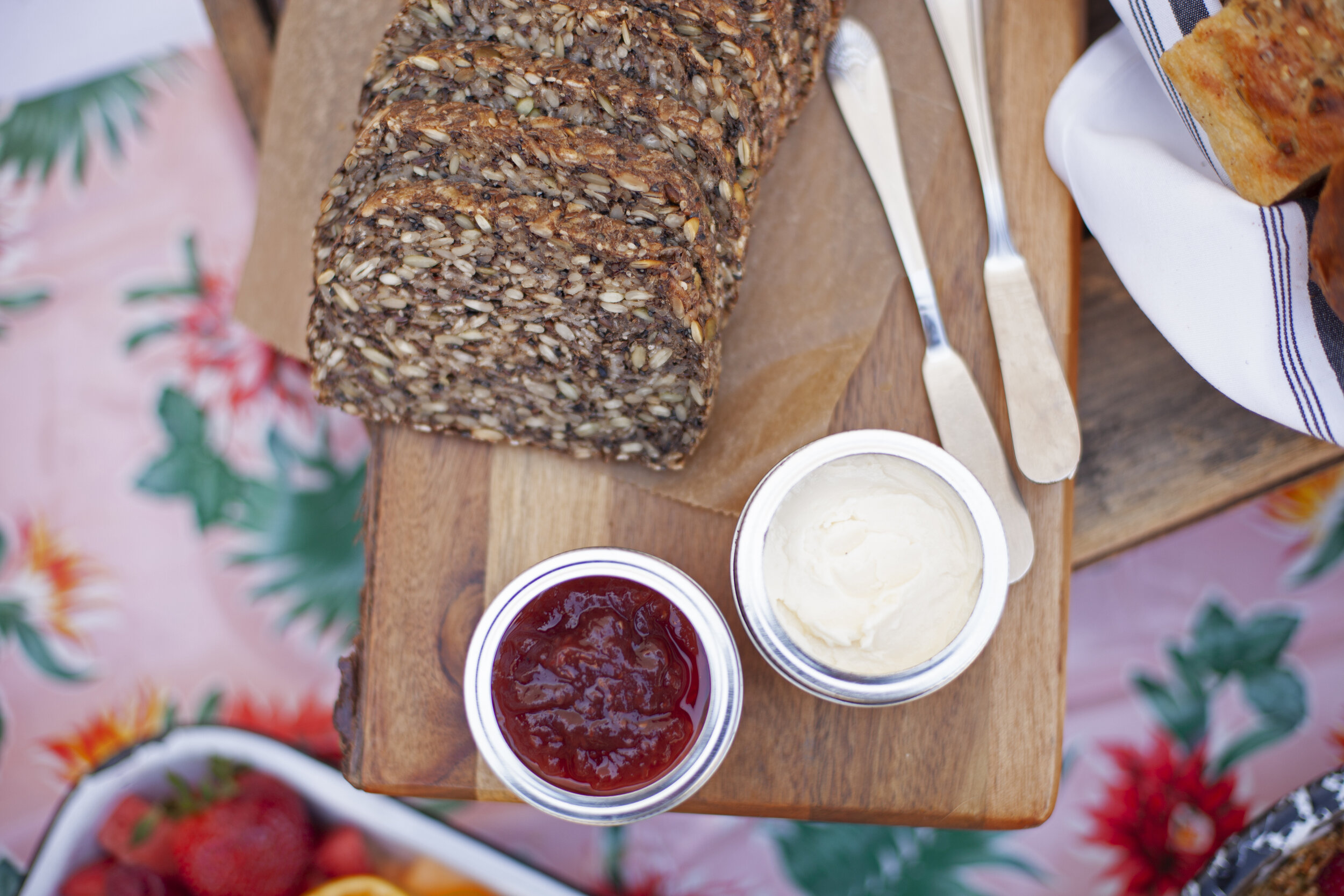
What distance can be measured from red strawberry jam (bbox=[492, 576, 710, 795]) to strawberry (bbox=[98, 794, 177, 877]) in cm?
121

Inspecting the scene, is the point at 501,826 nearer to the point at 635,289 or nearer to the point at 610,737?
the point at 610,737

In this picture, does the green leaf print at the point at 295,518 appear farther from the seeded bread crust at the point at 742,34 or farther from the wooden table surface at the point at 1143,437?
the wooden table surface at the point at 1143,437

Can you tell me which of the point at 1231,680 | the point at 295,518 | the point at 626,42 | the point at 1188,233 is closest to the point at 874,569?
the point at 1188,233

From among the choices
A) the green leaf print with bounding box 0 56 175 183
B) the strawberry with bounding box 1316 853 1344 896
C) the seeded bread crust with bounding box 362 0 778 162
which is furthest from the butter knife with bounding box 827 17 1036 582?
the green leaf print with bounding box 0 56 175 183

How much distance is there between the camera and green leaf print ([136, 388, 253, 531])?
7.84ft

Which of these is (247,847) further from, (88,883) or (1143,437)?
(1143,437)

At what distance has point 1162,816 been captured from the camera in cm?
227

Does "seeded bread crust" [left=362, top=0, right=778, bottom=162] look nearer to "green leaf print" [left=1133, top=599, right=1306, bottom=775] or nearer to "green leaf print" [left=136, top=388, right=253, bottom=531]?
"green leaf print" [left=136, top=388, right=253, bottom=531]

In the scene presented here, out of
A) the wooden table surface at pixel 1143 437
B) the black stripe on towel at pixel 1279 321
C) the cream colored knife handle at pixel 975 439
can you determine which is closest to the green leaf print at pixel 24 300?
the cream colored knife handle at pixel 975 439

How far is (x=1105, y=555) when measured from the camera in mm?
2041

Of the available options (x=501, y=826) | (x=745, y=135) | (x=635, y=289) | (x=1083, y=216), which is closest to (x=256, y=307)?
(x=635, y=289)

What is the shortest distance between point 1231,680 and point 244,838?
2.41 m

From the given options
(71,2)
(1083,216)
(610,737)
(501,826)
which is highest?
(71,2)

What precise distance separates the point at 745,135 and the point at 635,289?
1.12 ft
